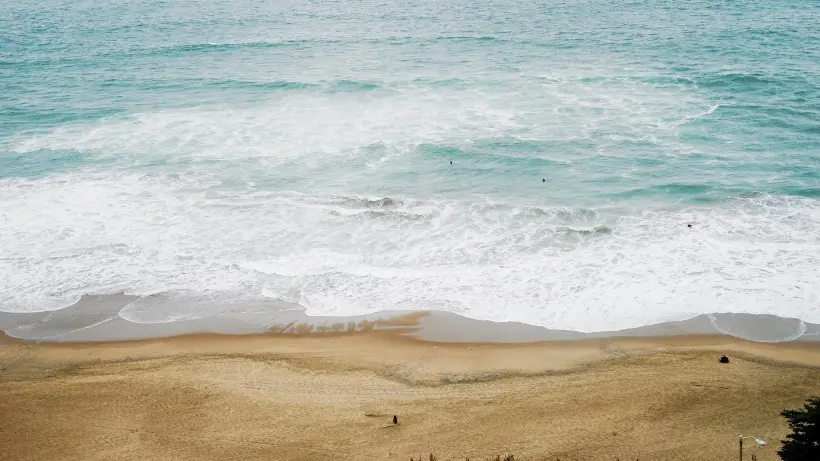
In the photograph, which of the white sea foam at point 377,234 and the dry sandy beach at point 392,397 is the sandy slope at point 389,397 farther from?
the white sea foam at point 377,234

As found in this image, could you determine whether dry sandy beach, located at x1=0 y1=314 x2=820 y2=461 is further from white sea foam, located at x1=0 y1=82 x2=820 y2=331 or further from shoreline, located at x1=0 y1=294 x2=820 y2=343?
white sea foam, located at x1=0 y1=82 x2=820 y2=331

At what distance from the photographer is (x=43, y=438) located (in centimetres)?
1420

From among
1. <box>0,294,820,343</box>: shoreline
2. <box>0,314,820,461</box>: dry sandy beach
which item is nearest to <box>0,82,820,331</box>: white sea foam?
<box>0,294,820,343</box>: shoreline

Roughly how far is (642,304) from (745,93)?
2200 centimetres

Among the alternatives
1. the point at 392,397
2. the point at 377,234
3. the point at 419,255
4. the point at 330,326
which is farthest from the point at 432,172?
the point at 392,397

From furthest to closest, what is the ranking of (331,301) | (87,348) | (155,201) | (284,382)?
(155,201) → (331,301) → (87,348) → (284,382)

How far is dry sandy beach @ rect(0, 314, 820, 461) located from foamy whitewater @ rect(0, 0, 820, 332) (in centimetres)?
170

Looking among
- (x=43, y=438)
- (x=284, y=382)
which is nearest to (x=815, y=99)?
(x=284, y=382)

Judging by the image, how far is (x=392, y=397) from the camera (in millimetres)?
15203

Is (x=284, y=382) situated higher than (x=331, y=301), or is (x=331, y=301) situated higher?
(x=331, y=301)

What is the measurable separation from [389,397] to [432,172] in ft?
46.9

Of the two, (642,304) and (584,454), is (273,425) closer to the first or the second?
(584,454)

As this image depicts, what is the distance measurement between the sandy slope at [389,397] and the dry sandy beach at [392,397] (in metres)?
0.04

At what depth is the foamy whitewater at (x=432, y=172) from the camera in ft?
64.5
